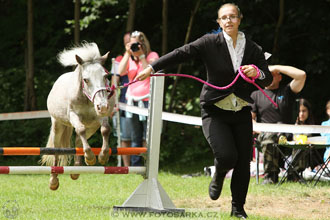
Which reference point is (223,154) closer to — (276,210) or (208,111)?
(208,111)

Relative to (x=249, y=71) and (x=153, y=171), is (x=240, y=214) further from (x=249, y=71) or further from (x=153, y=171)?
(x=249, y=71)

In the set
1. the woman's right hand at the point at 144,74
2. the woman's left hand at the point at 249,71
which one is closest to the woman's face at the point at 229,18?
the woman's left hand at the point at 249,71

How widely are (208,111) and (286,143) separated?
10.3 feet

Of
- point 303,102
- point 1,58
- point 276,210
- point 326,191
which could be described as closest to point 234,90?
point 276,210

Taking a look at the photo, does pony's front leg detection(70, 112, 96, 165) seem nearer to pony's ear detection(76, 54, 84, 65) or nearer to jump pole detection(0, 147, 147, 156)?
jump pole detection(0, 147, 147, 156)

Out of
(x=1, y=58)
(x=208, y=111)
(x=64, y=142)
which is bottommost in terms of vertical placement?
(x=64, y=142)

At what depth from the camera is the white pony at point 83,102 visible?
227 inches

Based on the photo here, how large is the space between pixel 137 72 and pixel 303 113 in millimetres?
2720

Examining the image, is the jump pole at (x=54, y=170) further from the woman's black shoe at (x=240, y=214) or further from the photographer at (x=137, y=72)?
the photographer at (x=137, y=72)

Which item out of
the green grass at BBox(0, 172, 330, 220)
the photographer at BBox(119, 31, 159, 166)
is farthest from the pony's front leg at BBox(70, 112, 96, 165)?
the photographer at BBox(119, 31, 159, 166)

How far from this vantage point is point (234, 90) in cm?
547

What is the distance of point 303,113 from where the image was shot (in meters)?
9.47

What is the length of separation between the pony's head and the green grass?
1074 mm

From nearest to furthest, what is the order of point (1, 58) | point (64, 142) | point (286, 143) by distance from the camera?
1. point (64, 142)
2. point (286, 143)
3. point (1, 58)
